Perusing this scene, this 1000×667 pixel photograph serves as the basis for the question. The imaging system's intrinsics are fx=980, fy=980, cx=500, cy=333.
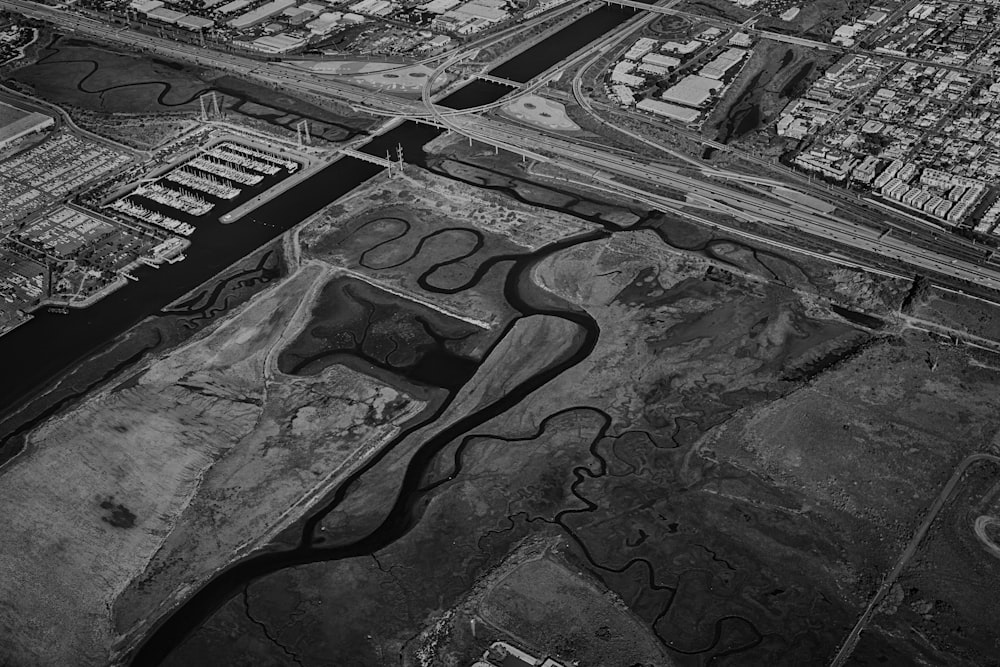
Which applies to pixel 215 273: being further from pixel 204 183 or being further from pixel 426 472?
pixel 426 472

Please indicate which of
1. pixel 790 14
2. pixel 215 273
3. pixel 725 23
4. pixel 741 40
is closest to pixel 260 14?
pixel 215 273

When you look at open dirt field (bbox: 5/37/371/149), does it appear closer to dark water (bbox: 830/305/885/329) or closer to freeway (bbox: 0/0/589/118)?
freeway (bbox: 0/0/589/118)

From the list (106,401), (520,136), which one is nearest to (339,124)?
(520,136)

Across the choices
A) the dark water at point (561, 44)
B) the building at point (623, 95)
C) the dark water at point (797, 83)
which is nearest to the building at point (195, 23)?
the dark water at point (561, 44)

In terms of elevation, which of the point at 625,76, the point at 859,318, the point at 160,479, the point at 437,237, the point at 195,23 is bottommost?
the point at 160,479

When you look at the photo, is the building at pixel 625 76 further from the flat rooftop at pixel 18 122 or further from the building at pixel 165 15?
the flat rooftop at pixel 18 122
